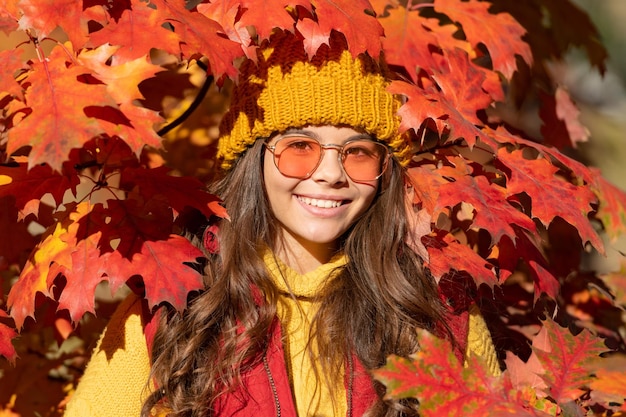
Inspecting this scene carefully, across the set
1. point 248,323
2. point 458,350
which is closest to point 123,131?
point 248,323

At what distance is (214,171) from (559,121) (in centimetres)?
135

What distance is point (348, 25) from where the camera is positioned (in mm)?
2289

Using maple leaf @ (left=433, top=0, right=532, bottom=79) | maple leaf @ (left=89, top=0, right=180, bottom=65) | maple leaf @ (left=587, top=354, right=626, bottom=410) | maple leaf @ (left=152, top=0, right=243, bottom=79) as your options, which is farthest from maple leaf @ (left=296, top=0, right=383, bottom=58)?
maple leaf @ (left=587, top=354, right=626, bottom=410)

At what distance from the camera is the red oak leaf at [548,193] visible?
2.32 meters

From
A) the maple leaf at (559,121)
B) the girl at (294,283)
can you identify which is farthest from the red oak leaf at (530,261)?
the maple leaf at (559,121)

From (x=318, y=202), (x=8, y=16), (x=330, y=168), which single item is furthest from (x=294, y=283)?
(x=8, y=16)

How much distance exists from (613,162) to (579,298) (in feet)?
5.71

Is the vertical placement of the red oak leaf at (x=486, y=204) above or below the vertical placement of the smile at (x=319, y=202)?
above

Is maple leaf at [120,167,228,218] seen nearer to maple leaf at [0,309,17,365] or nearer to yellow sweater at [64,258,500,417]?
yellow sweater at [64,258,500,417]

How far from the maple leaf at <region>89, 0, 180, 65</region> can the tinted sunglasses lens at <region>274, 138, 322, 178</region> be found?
491 mm

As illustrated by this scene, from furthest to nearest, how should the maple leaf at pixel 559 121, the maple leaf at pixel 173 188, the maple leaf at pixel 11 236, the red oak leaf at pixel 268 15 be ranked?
the maple leaf at pixel 559 121 < the maple leaf at pixel 11 236 < the maple leaf at pixel 173 188 < the red oak leaf at pixel 268 15

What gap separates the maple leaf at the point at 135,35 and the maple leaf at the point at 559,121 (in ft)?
5.48

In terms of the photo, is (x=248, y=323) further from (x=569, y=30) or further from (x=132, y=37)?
(x=569, y=30)

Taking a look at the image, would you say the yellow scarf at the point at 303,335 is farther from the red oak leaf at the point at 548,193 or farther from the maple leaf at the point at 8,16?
the maple leaf at the point at 8,16
